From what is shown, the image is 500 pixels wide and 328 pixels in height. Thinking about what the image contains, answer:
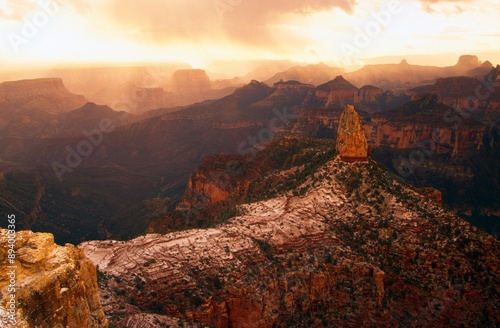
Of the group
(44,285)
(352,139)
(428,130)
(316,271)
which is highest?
(44,285)

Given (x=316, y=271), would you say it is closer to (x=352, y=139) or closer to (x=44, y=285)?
(x=352, y=139)

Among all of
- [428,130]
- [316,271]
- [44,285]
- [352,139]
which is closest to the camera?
[44,285]

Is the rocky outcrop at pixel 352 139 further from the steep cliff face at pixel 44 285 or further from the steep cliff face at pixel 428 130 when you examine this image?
the steep cliff face at pixel 428 130

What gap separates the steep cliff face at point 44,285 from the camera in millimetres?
11438

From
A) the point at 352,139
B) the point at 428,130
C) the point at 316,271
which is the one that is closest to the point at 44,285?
the point at 316,271

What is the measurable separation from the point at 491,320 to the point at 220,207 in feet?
121

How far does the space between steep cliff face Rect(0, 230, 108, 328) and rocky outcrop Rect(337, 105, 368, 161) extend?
32414 mm

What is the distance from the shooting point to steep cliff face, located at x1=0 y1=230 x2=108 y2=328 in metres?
11.4

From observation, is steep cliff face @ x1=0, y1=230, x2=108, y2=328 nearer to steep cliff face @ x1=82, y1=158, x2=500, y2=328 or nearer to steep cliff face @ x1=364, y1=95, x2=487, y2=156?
steep cliff face @ x1=82, y1=158, x2=500, y2=328

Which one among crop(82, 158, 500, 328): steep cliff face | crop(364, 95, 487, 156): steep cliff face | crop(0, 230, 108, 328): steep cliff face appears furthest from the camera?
crop(364, 95, 487, 156): steep cliff face

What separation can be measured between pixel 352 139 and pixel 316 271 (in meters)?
16.6

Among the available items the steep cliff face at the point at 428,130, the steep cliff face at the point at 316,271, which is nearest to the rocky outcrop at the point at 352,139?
the steep cliff face at the point at 316,271

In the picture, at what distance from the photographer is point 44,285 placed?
12.0 metres

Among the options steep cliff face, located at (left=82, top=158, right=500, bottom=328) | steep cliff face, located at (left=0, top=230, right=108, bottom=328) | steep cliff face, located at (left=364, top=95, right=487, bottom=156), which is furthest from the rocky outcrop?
steep cliff face, located at (left=364, top=95, right=487, bottom=156)
